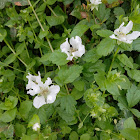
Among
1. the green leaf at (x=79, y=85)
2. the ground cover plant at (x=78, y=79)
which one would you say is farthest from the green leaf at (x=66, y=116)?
the green leaf at (x=79, y=85)

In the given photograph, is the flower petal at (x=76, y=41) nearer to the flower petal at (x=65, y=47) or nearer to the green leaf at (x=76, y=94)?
the flower petal at (x=65, y=47)

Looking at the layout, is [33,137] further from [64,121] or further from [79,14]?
[79,14]

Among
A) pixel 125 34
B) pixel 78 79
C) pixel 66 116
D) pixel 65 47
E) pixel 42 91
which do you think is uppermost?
pixel 125 34

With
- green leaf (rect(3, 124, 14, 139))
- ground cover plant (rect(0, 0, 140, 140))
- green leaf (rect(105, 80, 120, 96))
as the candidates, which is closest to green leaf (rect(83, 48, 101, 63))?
ground cover plant (rect(0, 0, 140, 140))

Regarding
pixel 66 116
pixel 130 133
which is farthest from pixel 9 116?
pixel 130 133

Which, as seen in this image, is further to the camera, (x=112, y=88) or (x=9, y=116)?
(x=9, y=116)

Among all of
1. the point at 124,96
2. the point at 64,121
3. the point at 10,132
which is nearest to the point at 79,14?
the point at 124,96

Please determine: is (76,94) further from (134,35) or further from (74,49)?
(134,35)

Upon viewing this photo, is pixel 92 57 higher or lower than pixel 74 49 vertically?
lower
